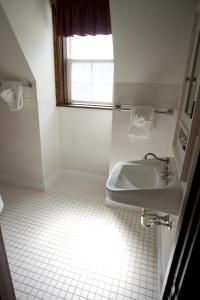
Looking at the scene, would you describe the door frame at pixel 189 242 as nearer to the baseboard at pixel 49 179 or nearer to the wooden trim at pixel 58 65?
the baseboard at pixel 49 179

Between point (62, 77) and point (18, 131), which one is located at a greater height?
point (62, 77)

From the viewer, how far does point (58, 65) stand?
7.35 feet

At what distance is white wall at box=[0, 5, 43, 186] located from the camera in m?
1.80

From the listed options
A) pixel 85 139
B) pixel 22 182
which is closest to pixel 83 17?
pixel 85 139

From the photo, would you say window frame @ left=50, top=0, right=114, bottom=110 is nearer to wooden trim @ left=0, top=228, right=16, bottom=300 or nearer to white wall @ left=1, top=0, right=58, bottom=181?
white wall @ left=1, top=0, right=58, bottom=181

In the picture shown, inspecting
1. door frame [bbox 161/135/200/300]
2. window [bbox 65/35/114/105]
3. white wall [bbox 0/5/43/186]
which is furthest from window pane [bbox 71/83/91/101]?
door frame [bbox 161/135/200/300]

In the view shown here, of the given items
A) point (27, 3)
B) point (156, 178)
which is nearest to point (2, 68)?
point (27, 3)

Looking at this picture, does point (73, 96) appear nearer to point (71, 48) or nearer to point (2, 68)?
point (71, 48)

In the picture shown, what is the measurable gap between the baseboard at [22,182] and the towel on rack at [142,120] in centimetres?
140

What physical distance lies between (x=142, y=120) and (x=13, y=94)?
54.3 inches

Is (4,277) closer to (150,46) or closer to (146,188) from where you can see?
(146,188)

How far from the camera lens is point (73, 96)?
95.5 inches

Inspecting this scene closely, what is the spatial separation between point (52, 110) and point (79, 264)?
5.60 feet

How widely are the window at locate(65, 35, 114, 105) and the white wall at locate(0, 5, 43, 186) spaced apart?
22.4 inches
